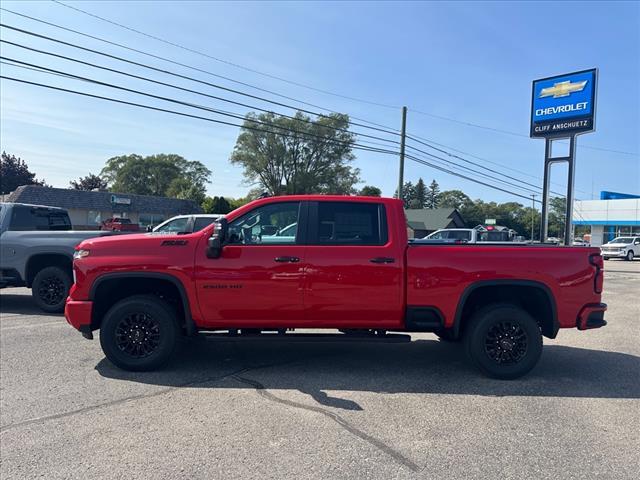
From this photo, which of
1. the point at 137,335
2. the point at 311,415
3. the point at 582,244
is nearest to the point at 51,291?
the point at 137,335

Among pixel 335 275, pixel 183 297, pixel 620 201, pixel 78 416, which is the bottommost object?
pixel 78 416

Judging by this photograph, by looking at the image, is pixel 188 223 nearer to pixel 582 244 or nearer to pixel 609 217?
pixel 582 244

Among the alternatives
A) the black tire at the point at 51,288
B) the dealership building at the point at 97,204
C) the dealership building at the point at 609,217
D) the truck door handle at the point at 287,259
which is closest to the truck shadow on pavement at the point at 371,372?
the truck door handle at the point at 287,259

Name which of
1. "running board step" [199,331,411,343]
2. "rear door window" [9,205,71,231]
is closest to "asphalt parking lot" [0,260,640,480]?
"running board step" [199,331,411,343]

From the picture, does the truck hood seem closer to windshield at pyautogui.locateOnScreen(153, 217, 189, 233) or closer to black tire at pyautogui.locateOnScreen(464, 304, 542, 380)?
black tire at pyautogui.locateOnScreen(464, 304, 542, 380)

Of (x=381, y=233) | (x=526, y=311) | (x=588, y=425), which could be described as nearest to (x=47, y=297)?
(x=381, y=233)

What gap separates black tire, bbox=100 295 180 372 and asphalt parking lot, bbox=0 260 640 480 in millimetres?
179

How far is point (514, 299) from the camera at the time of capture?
5.53 m

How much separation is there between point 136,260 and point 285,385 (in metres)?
2.09

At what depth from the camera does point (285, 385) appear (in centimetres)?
497

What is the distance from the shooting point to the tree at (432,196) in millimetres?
135500

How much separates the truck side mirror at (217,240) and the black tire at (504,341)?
9.47 ft

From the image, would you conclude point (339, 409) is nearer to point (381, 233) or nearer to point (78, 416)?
point (381, 233)

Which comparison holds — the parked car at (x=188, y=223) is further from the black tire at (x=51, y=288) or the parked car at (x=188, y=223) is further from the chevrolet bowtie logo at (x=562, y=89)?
the chevrolet bowtie logo at (x=562, y=89)
